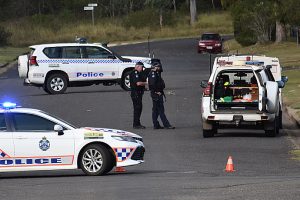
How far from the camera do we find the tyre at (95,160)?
50.7 ft

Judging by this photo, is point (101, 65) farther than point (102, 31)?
No

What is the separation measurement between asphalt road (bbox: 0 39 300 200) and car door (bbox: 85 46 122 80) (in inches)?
28.0

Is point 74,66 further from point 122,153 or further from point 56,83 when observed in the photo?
point 122,153

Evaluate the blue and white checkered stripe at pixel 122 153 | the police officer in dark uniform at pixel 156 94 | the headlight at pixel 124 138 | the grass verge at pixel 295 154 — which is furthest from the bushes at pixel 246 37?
the blue and white checkered stripe at pixel 122 153

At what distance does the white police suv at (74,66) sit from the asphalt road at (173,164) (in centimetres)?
57

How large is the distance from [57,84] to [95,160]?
65.3 ft

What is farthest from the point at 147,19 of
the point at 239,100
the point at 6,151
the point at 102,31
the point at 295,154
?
the point at 6,151

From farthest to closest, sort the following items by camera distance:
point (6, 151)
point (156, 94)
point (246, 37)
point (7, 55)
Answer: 1. point (7, 55)
2. point (246, 37)
3. point (156, 94)
4. point (6, 151)

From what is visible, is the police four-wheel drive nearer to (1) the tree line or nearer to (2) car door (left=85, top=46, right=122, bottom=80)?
(2) car door (left=85, top=46, right=122, bottom=80)

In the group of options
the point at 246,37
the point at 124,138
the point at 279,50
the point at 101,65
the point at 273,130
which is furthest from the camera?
the point at 246,37

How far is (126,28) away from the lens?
95062mm

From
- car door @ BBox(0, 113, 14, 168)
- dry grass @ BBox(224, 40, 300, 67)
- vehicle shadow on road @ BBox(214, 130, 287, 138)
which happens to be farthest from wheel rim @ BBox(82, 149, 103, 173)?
dry grass @ BBox(224, 40, 300, 67)

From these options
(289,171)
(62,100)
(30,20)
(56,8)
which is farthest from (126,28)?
(289,171)

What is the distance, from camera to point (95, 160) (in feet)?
50.9
